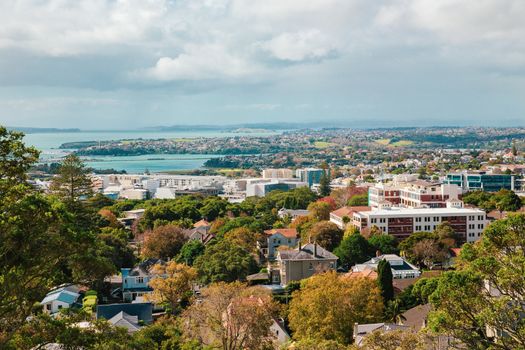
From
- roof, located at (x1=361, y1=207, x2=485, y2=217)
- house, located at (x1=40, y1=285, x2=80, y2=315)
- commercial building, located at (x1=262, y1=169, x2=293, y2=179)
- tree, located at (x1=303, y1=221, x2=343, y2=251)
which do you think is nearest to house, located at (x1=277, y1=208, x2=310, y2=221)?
roof, located at (x1=361, y1=207, x2=485, y2=217)

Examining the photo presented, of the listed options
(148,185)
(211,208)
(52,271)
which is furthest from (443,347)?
(148,185)

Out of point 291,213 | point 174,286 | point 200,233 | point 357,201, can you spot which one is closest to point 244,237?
point 200,233

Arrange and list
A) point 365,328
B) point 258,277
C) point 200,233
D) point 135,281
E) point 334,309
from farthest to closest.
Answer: point 200,233, point 258,277, point 135,281, point 334,309, point 365,328

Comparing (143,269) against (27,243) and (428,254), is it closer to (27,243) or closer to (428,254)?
(428,254)

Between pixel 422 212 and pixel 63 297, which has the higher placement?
pixel 422 212

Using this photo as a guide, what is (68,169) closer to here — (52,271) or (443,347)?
(443,347)

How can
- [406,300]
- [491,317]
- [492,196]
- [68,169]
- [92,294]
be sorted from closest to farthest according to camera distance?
[491,317] < [406,300] < [92,294] < [68,169] < [492,196]

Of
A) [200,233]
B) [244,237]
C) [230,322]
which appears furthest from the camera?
[200,233]

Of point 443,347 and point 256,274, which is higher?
point 443,347

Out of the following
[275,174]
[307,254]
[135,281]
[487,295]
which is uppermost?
[487,295]
